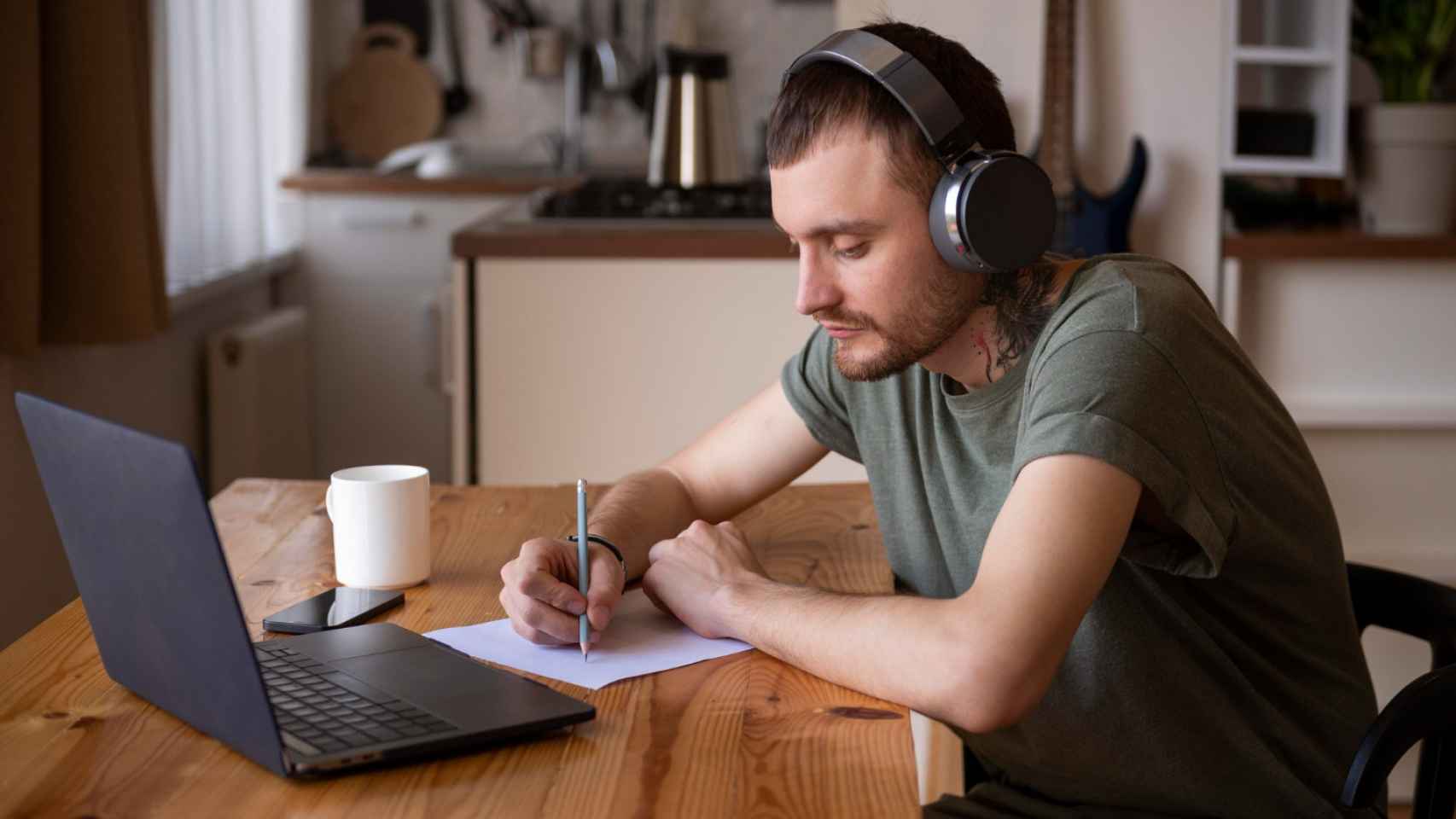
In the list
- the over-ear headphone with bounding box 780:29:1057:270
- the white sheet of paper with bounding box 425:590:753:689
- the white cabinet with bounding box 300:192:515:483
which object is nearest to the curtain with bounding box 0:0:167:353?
the white sheet of paper with bounding box 425:590:753:689

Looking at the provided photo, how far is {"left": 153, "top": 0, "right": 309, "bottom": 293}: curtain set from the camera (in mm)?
3422

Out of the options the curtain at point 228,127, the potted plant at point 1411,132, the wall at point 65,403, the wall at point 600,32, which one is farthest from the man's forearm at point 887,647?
the wall at point 600,32

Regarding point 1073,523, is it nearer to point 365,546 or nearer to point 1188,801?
point 1188,801

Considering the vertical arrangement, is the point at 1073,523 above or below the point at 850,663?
above

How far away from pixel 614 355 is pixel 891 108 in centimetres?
151

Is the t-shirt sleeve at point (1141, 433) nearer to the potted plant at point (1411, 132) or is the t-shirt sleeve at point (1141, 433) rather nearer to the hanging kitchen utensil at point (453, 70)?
the potted plant at point (1411, 132)

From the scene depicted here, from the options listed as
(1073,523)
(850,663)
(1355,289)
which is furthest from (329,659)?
(1355,289)

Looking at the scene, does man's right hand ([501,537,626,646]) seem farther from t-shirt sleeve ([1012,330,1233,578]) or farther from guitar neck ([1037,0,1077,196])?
guitar neck ([1037,0,1077,196])

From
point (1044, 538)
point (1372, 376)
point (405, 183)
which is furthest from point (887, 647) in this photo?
point (405, 183)

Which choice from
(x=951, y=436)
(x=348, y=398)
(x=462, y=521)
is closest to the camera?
(x=951, y=436)

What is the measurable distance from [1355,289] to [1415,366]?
0.18 meters

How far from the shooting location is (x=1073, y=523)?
3.27 ft

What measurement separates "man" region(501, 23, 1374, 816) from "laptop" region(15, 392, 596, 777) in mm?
148

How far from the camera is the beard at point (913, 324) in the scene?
1.22m
